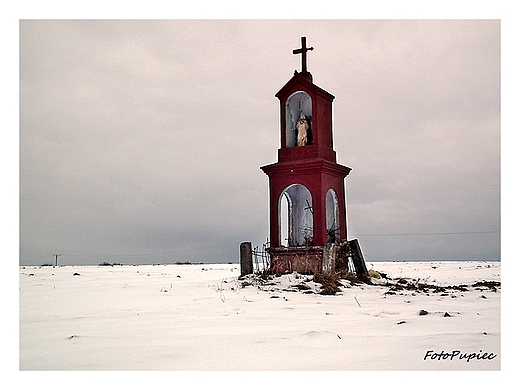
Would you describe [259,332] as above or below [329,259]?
below

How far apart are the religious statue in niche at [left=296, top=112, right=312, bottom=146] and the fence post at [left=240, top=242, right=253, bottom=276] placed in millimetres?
3792

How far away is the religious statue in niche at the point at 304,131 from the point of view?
15.8m

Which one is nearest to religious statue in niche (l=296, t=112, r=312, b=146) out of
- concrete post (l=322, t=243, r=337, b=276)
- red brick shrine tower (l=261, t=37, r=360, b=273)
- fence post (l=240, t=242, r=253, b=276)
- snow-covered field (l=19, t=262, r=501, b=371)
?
red brick shrine tower (l=261, t=37, r=360, b=273)

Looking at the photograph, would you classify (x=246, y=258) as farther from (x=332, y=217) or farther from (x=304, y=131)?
(x=304, y=131)

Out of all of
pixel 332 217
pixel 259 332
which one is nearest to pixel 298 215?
pixel 332 217

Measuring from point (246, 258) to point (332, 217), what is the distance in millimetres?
3720

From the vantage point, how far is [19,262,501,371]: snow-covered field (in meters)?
4.75

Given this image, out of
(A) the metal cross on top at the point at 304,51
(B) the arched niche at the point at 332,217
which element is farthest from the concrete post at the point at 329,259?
(A) the metal cross on top at the point at 304,51

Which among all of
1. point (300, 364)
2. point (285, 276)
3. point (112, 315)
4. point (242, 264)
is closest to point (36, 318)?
point (112, 315)

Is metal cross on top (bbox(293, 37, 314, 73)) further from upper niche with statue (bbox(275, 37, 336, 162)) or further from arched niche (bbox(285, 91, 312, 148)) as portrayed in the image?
arched niche (bbox(285, 91, 312, 148))

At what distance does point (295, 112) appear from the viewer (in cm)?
1664

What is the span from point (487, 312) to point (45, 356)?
20.7 ft

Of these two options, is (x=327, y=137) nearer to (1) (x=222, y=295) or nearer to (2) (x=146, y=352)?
(1) (x=222, y=295)

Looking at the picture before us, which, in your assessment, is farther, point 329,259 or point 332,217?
point 332,217
